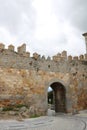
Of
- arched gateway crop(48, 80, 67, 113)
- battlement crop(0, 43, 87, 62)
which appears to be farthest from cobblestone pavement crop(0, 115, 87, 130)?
arched gateway crop(48, 80, 67, 113)

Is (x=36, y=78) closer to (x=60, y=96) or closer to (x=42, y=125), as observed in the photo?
(x=60, y=96)

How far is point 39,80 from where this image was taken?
36.9 ft

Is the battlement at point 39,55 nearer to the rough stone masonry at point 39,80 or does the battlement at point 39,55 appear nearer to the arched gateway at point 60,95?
the rough stone masonry at point 39,80

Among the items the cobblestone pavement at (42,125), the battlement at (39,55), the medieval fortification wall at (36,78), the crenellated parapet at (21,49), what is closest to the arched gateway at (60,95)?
the medieval fortification wall at (36,78)

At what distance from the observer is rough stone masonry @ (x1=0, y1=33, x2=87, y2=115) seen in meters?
10.1

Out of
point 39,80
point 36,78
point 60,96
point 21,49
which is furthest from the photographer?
point 60,96

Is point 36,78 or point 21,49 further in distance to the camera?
point 36,78

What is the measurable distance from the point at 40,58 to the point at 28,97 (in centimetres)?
232

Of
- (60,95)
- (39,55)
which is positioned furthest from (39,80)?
(60,95)

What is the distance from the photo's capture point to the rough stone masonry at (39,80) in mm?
10127

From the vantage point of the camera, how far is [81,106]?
43.1 ft

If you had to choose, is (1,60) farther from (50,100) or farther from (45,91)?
(50,100)

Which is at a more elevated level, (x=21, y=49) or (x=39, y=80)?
(x=21, y=49)

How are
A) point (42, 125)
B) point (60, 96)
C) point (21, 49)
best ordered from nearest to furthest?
point (42, 125), point (21, 49), point (60, 96)
